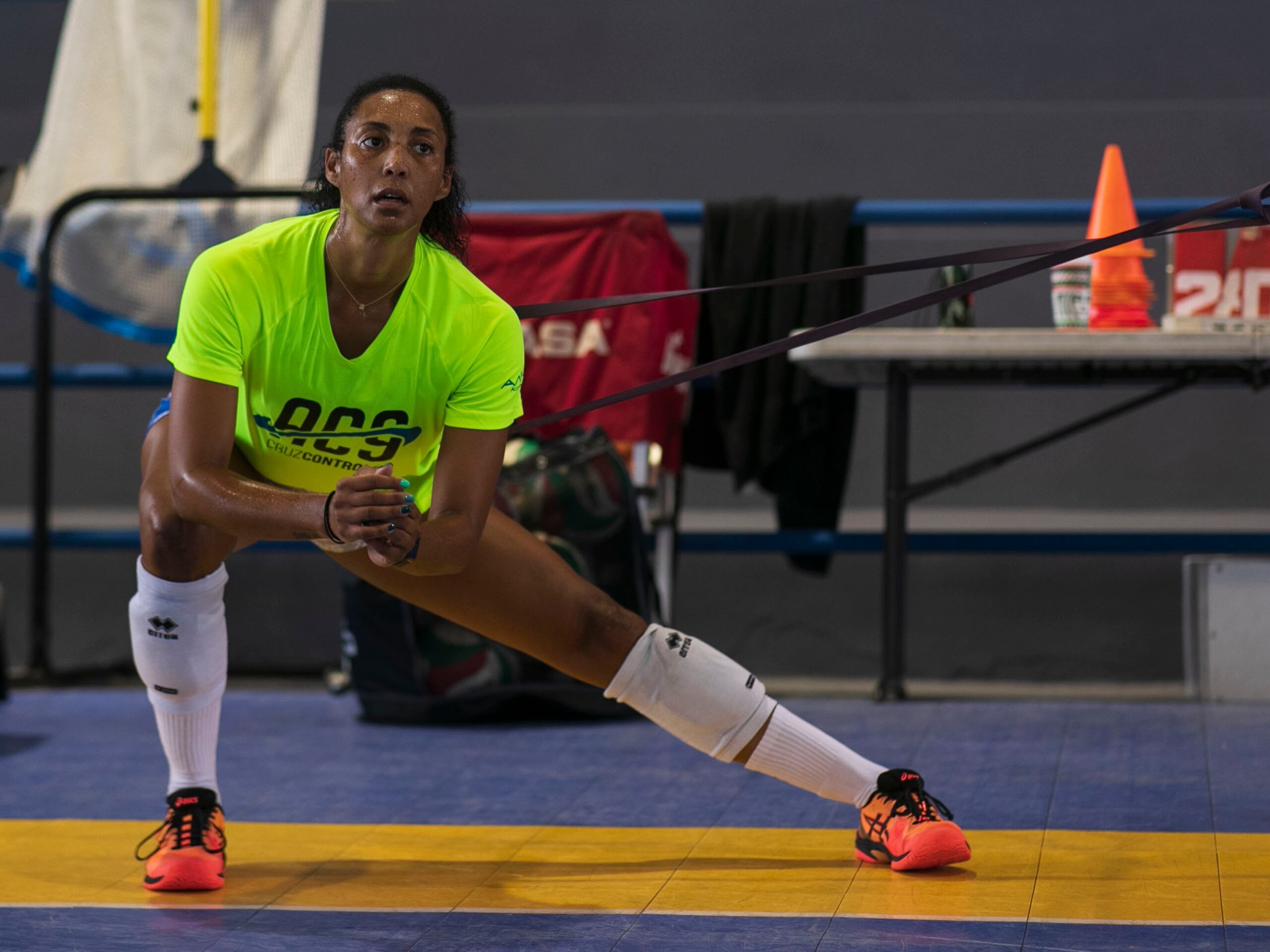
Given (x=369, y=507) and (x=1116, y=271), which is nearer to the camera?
(x=369, y=507)

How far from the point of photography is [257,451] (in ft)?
7.55

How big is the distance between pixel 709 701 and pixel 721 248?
240 centimetres

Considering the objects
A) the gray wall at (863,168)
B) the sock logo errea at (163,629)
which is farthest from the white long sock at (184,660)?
the gray wall at (863,168)

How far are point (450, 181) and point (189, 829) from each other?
41.9 inches

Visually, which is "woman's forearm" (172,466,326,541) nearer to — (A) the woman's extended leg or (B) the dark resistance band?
(A) the woman's extended leg

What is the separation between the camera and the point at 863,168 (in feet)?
20.6

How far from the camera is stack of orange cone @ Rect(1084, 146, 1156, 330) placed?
3.87 m

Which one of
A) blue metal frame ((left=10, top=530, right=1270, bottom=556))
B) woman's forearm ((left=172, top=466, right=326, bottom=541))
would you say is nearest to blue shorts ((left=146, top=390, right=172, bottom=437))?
woman's forearm ((left=172, top=466, right=326, bottom=541))

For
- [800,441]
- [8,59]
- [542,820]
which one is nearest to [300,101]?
[800,441]

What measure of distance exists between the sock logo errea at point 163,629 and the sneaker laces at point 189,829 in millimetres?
266

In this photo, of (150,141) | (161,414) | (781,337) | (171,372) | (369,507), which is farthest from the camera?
(150,141)

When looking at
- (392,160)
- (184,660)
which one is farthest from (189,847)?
(392,160)

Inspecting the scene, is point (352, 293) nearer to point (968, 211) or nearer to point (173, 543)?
point (173, 543)

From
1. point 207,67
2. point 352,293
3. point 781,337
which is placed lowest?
point 781,337
